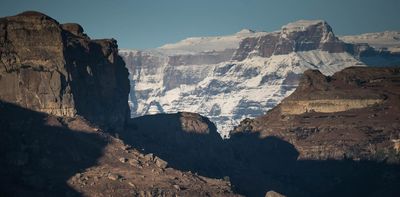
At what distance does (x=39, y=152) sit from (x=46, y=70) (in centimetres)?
1499

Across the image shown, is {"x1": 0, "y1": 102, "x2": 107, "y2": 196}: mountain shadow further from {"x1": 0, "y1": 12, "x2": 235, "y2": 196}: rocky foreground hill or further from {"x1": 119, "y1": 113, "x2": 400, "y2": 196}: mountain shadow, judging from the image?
{"x1": 119, "y1": 113, "x2": 400, "y2": 196}: mountain shadow

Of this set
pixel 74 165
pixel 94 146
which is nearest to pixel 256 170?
pixel 94 146

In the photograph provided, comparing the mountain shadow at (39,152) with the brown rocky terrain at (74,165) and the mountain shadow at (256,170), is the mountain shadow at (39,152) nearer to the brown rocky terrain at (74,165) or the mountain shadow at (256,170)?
the brown rocky terrain at (74,165)

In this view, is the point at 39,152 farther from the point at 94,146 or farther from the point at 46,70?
the point at 46,70

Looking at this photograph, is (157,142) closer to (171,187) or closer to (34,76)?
(34,76)

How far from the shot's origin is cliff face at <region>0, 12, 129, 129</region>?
148 metres

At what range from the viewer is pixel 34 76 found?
149 m

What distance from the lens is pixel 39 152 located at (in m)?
137

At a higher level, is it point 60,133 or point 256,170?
point 60,133

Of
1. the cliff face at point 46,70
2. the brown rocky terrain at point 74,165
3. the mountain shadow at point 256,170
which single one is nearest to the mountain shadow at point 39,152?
the brown rocky terrain at point 74,165

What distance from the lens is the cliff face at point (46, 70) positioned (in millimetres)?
148375

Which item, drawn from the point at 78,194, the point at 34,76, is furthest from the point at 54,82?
the point at 78,194

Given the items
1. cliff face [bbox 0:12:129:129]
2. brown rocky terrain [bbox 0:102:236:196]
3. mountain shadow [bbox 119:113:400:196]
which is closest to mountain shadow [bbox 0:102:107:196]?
brown rocky terrain [bbox 0:102:236:196]

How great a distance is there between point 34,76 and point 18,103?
3.42 meters
